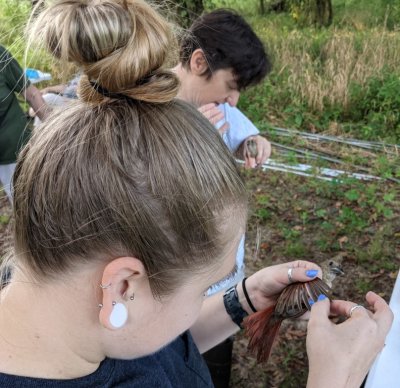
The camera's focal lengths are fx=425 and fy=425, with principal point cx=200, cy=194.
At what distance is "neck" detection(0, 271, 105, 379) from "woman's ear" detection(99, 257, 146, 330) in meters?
0.04

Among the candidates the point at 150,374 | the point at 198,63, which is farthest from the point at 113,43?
the point at 198,63

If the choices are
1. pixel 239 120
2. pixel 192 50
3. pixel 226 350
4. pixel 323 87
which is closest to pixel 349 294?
pixel 226 350

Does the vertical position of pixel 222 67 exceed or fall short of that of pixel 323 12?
it exceeds it

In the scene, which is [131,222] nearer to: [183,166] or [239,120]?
[183,166]

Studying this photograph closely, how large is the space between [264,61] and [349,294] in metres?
1.91

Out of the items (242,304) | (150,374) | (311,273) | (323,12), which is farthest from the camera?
(323,12)

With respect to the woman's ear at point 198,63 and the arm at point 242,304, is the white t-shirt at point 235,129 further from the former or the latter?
the arm at point 242,304

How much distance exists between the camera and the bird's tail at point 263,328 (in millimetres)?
1417

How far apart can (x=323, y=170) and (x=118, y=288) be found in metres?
4.13

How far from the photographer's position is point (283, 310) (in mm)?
1354

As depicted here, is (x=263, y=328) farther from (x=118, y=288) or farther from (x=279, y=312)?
(x=118, y=288)

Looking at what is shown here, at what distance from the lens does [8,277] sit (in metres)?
1.04

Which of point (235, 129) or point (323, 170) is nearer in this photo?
point (235, 129)

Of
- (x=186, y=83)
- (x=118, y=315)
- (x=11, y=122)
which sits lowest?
(x=11, y=122)
